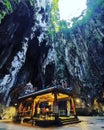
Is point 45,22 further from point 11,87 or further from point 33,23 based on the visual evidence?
point 11,87

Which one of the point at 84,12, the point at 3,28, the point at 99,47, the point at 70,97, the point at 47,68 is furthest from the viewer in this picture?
the point at 84,12

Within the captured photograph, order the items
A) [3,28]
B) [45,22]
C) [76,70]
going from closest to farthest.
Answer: [3,28] → [45,22] → [76,70]

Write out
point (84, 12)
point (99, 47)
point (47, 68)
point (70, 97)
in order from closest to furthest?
point (70, 97)
point (47, 68)
point (99, 47)
point (84, 12)

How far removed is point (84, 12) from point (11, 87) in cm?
2286

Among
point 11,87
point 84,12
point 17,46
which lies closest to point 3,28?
point 17,46

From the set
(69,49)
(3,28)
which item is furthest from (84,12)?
(3,28)

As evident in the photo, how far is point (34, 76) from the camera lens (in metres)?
28.0

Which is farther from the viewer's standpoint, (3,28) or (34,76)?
(34,76)

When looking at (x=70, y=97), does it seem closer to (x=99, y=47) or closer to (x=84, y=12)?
(x=99, y=47)

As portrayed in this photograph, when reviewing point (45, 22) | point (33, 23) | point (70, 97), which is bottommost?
point (70, 97)

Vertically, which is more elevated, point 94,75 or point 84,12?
point 84,12

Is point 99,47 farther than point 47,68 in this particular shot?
Yes

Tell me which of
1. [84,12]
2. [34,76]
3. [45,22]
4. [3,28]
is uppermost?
[84,12]

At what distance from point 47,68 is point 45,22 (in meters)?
7.49
